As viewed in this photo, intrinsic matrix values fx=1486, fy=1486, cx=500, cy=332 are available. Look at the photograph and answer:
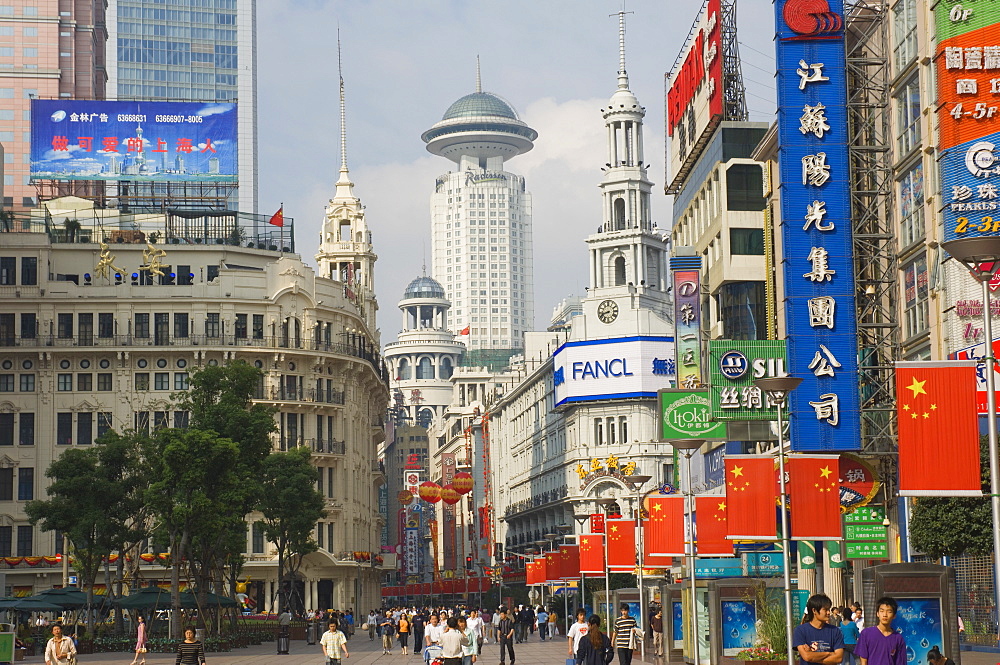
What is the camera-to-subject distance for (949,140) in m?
36.8

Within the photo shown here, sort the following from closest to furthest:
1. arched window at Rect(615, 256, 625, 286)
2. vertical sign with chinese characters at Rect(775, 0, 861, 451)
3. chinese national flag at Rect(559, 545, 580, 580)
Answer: vertical sign with chinese characters at Rect(775, 0, 861, 451)
chinese national flag at Rect(559, 545, 580, 580)
arched window at Rect(615, 256, 625, 286)

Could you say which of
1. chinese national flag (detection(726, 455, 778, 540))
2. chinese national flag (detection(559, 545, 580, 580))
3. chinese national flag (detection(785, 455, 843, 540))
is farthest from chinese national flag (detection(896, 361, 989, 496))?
chinese national flag (detection(559, 545, 580, 580))

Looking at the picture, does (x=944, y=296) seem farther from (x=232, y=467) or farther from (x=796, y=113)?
(x=232, y=467)

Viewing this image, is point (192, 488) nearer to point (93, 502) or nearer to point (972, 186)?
point (93, 502)

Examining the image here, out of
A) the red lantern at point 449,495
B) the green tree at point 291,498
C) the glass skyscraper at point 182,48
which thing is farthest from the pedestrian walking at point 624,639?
the glass skyscraper at point 182,48

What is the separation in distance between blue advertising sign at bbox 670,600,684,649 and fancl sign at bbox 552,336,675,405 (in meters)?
68.1

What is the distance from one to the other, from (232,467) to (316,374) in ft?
142

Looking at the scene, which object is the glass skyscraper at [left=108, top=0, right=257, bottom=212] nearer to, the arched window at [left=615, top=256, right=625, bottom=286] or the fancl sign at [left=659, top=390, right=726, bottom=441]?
the arched window at [left=615, top=256, right=625, bottom=286]

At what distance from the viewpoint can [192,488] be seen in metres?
56.4

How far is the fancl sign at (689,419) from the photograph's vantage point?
1807 inches

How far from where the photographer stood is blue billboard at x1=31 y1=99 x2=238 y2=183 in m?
98.1

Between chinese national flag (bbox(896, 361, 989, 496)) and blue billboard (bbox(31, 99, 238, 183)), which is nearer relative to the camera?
chinese national flag (bbox(896, 361, 989, 496))

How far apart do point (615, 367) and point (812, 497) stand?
8053 centimetres

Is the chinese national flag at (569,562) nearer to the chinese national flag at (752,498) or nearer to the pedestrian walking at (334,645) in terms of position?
the pedestrian walking at (334,645)
